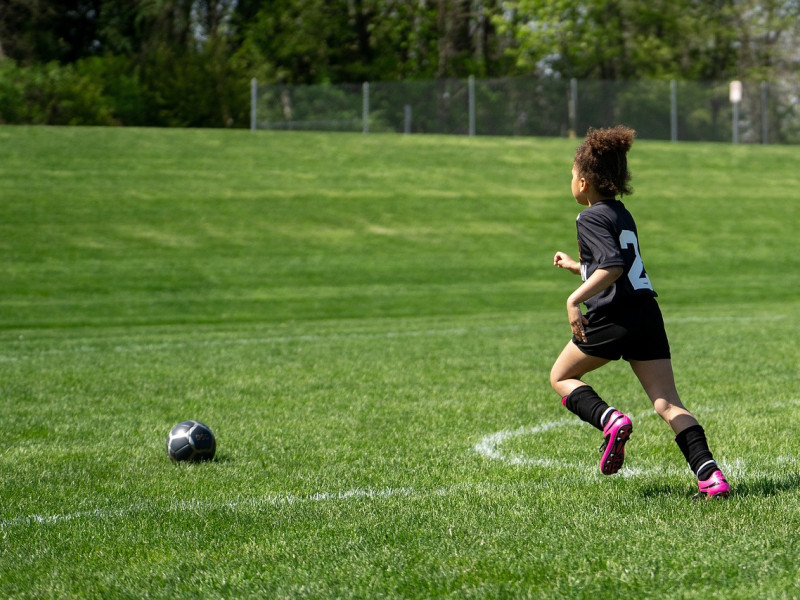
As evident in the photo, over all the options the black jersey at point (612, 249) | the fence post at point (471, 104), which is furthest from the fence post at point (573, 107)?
the black jersey at point (612, 249)

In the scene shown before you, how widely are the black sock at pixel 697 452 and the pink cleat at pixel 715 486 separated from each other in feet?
0.07

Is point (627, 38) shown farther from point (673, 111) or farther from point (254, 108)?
point (254, 108)

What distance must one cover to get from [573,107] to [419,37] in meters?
17.4

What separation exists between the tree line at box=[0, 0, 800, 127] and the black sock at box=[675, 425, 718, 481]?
116 ft

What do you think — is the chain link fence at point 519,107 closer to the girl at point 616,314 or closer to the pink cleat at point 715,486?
the girl at point 616,314

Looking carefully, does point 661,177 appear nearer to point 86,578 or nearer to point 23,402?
point 23,402

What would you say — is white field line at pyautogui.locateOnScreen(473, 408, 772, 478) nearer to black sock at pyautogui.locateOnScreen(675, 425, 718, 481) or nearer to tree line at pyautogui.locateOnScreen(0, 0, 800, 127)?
black sock at pyautogui.locateOnScreen(675, 425, 718, 481)

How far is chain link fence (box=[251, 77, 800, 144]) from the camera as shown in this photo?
34.2 m

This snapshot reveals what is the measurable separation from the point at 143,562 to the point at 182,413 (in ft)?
13.7

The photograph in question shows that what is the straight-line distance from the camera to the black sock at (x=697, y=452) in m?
4.96

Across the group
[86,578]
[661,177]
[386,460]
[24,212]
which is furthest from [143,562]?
[661,177]

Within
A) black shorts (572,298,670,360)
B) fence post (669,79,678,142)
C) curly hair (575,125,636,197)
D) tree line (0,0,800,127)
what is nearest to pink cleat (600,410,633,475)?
black shorts (572,298,670,360)

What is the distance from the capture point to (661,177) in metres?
31.8

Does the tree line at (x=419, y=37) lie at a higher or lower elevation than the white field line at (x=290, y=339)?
higher
